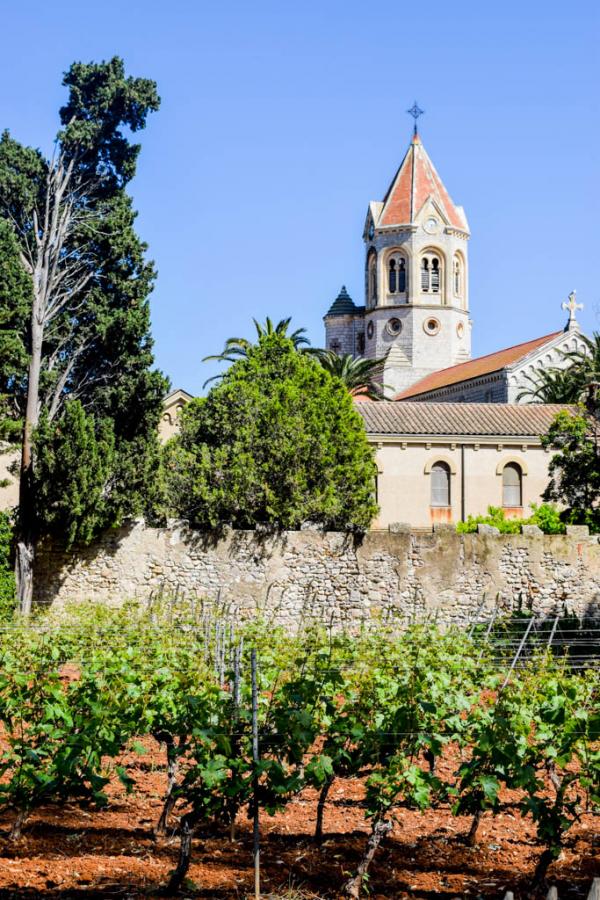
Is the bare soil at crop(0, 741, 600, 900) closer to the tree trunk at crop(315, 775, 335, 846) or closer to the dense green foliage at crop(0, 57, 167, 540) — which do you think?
the tree trunk at crop(315, 775, 335, 846)

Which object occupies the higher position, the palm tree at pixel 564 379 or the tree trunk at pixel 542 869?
the palm tree at pixel 564 379

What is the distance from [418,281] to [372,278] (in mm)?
3752

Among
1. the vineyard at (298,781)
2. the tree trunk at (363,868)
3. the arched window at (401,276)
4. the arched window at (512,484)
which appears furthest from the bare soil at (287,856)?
the arched window at (401,276)

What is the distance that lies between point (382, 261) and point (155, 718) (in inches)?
2578

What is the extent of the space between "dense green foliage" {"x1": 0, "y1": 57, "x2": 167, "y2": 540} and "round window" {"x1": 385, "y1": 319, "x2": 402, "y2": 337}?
48032mm

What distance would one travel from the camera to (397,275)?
7200 cm

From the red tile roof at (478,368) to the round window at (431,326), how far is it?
246 inches

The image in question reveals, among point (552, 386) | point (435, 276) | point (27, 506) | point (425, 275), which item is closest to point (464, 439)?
point (552, 386)

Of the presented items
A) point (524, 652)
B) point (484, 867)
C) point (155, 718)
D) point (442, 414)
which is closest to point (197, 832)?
point (155, 718)

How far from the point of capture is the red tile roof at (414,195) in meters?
71.4

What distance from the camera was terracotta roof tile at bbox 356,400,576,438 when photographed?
35562 millimetres

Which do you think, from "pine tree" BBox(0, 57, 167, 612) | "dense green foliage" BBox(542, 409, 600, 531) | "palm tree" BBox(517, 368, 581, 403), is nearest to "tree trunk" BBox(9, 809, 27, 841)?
"pine tree" BBox(0, 57, 167, 612)

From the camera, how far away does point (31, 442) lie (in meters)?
21.4

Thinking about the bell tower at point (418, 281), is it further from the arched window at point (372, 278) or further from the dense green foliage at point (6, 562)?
the dense green foliage at point (6, 562)
